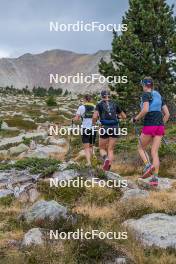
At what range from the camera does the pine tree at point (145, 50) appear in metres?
27.5

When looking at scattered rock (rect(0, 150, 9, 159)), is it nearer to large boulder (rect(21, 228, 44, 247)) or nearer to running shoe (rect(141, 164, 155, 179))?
running shoe (rect(141, 164, 155, 179))

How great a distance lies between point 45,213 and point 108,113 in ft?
15.6

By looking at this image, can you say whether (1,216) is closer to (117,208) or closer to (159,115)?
(117,208)

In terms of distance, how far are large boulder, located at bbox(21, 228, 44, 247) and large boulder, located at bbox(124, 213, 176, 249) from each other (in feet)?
5.40

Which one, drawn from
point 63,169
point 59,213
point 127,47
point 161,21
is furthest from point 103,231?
point 161,21

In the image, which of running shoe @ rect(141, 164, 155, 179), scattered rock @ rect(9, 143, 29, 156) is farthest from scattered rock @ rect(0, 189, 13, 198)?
scattered rock @ rect(9, 143, 29, 156)

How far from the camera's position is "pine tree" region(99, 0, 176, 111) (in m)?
27.5

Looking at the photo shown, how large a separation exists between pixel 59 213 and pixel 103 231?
111 cm

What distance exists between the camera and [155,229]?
8430 millimetres

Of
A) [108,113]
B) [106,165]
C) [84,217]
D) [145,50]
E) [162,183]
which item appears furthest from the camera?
[145,50]

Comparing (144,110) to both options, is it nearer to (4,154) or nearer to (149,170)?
(149,170)

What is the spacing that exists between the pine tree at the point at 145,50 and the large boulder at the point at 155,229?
1809cm

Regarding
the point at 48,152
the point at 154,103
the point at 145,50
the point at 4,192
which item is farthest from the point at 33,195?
the point at 145,50

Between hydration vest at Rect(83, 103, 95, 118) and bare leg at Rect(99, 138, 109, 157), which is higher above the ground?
hydration vest at Rect(83, 103, 95, 118)
